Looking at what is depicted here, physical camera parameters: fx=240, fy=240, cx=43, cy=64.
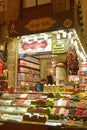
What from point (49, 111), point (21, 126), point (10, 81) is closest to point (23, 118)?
point (21, 126)

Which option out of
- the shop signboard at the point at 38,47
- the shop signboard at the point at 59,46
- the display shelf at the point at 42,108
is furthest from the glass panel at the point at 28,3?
the display shelf at the point at 42,108

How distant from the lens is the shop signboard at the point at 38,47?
9.16 metres

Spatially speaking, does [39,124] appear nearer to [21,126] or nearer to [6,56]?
[21,126]

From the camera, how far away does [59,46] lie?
899 centimetres

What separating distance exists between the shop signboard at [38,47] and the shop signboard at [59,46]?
0.58 ft

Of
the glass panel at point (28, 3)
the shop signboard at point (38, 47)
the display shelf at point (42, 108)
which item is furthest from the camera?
the shop signboard at point (38, 47)

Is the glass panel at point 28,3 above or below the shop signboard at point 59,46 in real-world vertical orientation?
above

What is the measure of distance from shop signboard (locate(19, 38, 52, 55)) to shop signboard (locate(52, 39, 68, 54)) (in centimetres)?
18

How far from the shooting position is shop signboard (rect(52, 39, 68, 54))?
9.00m

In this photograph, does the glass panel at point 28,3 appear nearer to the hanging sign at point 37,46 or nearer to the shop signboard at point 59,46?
the hanging sign at point 37,46

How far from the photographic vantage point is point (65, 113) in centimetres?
567

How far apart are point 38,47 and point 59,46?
2.72ft

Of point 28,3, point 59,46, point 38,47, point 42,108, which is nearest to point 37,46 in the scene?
point 38,47

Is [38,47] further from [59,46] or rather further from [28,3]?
[28,3]
